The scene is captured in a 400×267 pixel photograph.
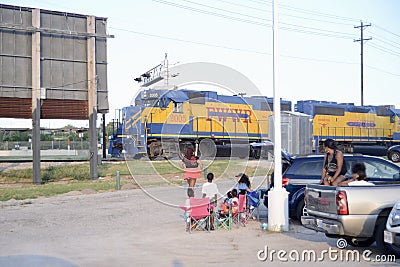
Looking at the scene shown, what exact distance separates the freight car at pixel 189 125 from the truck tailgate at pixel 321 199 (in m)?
15.7

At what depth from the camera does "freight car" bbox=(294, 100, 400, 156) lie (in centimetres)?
3962

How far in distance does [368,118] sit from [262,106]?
13.9 metres

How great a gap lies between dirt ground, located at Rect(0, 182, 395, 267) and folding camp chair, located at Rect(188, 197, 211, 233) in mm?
262

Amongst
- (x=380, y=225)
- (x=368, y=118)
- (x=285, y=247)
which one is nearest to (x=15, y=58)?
(x=285, y=247)

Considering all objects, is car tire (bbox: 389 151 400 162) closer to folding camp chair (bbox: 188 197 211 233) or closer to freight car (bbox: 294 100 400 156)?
freight car (bbox: 294 100 400 156)

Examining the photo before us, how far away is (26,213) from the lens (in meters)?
13.9

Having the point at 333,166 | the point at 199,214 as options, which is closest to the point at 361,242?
the point at 333,166

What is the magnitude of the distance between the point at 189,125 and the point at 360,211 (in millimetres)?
21854

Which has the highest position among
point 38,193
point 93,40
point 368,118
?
point 93,40

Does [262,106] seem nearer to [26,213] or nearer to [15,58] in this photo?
[15,58]

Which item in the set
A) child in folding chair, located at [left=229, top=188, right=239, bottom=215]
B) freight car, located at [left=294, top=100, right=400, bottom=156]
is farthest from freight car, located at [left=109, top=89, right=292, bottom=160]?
child in folding chair, located at [left=229, top=188, right=239, bottom=215]

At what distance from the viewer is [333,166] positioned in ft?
31.6

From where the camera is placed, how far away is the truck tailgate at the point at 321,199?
7.78 metres

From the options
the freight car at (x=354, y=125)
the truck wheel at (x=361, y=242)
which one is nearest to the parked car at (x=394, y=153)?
the freight car at (x=354, y=125)
